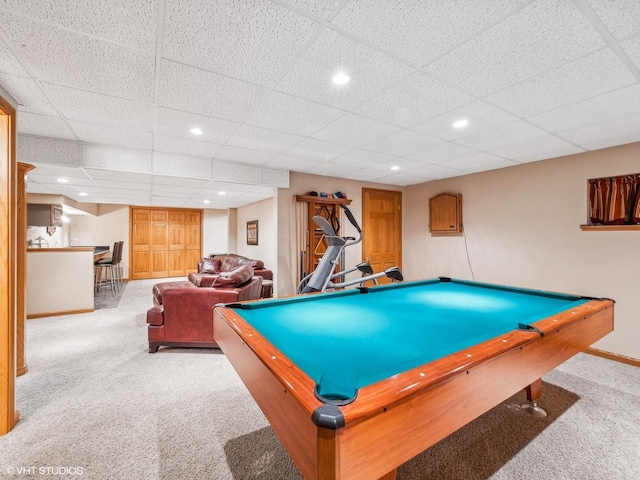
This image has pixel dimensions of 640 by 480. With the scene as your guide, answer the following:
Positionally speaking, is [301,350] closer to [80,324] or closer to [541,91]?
[541,91]

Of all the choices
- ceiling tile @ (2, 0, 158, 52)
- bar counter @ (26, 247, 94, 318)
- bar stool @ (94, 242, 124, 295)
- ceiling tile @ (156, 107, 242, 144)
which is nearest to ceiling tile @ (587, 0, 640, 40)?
ceiling tile @ (2, 0, 158, 52)

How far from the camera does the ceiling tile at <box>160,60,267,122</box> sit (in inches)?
70.1

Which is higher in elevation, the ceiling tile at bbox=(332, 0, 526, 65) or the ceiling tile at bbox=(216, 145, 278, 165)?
the ceiling tile at bbox=(216, 145, 278, 165)

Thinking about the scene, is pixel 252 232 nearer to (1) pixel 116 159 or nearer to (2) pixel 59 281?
(2) pixel 59 281

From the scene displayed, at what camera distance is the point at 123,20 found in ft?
4.35

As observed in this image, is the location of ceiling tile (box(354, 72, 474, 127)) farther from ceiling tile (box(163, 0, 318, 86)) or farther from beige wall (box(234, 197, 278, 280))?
beige wall (box(234, 197, 278, 280))

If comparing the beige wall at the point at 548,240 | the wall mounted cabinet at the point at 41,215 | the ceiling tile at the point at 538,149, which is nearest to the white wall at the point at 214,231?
the wall mounted cabinet at the point at 41,215

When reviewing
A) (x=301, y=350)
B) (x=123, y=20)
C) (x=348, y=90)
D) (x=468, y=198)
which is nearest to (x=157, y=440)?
(x=301, y=350)

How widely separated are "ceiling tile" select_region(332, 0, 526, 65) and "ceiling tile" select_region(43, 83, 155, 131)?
5.63ft

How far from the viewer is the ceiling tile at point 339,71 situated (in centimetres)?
153

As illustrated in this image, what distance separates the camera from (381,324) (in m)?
1.62

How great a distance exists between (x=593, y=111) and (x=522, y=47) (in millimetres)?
1305

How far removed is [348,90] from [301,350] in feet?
5.53

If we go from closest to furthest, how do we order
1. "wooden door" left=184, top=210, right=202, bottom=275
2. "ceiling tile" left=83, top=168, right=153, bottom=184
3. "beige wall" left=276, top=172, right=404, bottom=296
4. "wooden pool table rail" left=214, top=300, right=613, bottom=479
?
"wooden pool table rail" left=214, top=300, right=613, bottom=479
"ceiling tile" left=83, top=168, right=153, bottom=184
"beige wall" left=276, top=172, right=404, bottom=296
"wooden door" left=184, top=210, right=202, bottom=275
